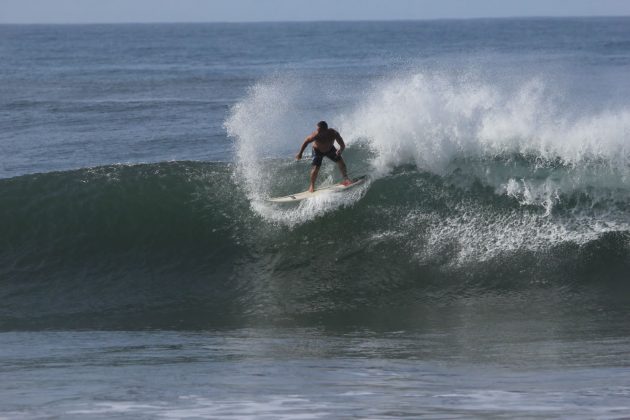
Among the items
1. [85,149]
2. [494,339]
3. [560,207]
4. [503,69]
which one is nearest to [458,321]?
[494,339]

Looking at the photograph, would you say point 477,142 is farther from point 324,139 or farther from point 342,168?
point 324,139

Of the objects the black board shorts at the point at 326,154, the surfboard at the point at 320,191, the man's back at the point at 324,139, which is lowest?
the surfboard at the point at 320,191

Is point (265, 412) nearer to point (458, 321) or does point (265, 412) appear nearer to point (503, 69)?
point (458, 321)

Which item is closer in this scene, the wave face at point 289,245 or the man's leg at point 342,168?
the wave face at point 289,245

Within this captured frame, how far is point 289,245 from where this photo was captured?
13.2 m

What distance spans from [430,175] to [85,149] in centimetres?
1224

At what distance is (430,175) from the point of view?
46.5ft

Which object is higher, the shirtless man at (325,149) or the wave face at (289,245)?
the shirtless man at (325,149)

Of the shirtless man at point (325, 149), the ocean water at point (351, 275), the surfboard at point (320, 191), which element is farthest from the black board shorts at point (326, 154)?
the ocean water at point (351, 275)

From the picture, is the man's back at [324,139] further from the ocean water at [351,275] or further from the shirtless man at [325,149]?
the ocean water at [351,275]

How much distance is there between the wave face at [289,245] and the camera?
38.0 feet

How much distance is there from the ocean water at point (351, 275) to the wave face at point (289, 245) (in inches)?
1.4

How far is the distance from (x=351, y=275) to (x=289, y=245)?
4.28ft

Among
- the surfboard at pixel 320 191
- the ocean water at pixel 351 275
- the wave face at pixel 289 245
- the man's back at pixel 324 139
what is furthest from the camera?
the surfboard at pixel 320 191
